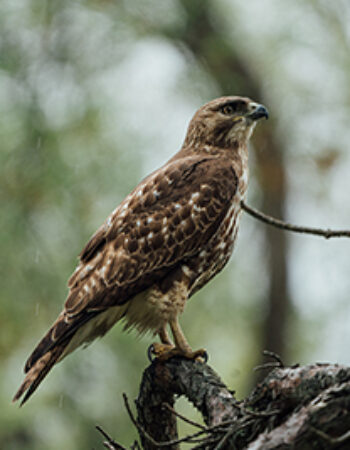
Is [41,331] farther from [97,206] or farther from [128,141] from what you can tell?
[128,141]

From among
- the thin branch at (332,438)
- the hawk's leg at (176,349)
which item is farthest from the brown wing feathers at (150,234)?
the thin branch at (332,438)

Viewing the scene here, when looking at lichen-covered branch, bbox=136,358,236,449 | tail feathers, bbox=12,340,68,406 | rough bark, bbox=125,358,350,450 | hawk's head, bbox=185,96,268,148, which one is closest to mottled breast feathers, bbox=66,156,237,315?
tail feathers, bbox=12,340,68,406

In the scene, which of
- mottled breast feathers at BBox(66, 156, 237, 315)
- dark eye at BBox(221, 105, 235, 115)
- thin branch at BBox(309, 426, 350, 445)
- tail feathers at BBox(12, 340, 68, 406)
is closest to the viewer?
thin branch at BBox(309, 426, 350, 445)

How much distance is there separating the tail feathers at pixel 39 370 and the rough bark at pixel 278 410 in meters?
0.54

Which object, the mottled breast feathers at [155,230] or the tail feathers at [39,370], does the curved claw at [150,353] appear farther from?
the tail feathers at [39,370]

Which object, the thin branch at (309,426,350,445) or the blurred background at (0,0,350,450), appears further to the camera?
the blurred background at (0,0,350,450)

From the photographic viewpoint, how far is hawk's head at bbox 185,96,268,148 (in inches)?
163

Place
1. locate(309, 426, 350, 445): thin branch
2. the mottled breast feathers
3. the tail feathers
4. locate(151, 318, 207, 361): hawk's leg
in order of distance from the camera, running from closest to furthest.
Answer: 1. locate(309, 426, 350, 445): thin branch
2. the tail feathers
3. locate(151, 318, 207, 361): hawk's leg
4. the mottled breast feathers

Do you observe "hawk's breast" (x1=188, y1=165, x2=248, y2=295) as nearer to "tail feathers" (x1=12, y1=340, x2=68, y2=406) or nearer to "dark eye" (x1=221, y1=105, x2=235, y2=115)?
"dark eye" (x1=221, y1=105, x2=235, y2=115)

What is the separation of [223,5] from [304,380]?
874 centimetres

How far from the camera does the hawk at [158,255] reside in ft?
11.5

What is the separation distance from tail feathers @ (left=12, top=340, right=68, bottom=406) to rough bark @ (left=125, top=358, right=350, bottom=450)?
539 millimetres

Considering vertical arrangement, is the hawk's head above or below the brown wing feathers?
above

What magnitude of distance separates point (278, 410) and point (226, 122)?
2376mm
